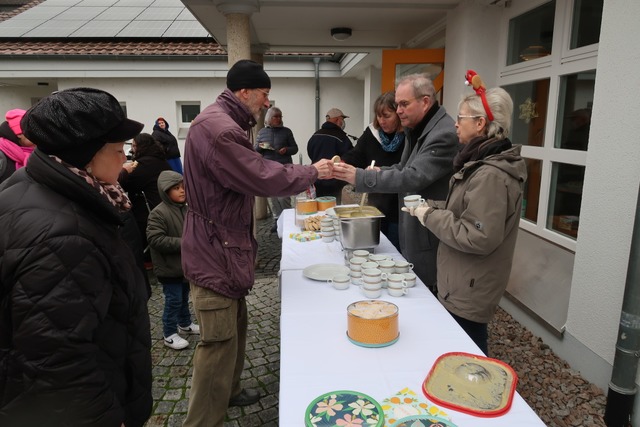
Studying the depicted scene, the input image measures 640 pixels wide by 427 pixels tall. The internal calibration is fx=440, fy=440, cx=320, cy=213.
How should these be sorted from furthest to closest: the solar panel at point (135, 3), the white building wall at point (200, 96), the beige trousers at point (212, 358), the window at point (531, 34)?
the solar panel at point (135, 3) → the white building wall at point (200, 96) → the window at point (531, 34) → the beige trousers at point (212, 358)

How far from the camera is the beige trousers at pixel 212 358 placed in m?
2.28

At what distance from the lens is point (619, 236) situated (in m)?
2.69

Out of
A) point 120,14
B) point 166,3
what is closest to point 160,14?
point 166,3

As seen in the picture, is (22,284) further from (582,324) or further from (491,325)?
(491,325)

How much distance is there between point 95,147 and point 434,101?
216 cm

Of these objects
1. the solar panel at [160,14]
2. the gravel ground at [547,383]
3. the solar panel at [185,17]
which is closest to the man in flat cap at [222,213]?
the gravel ground at [547,383]

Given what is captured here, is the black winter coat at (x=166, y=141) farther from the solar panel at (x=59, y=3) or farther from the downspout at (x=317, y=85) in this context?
the solar panel at (x=59, y=3)

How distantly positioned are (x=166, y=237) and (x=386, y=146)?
2.03m

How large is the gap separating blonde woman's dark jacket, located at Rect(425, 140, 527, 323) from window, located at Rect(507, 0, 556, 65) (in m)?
2.51

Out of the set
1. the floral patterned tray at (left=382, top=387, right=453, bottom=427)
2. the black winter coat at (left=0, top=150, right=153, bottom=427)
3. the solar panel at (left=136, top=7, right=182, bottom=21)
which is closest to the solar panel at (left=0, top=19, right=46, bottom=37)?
the solar panel at (left=136, top=7, right=182, bottom=21)

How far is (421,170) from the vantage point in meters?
2.73

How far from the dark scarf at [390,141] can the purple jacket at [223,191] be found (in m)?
1.77

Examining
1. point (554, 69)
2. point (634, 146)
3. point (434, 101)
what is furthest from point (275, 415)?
point (554, 69)

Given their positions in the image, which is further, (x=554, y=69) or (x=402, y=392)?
(x=554, y=69)
